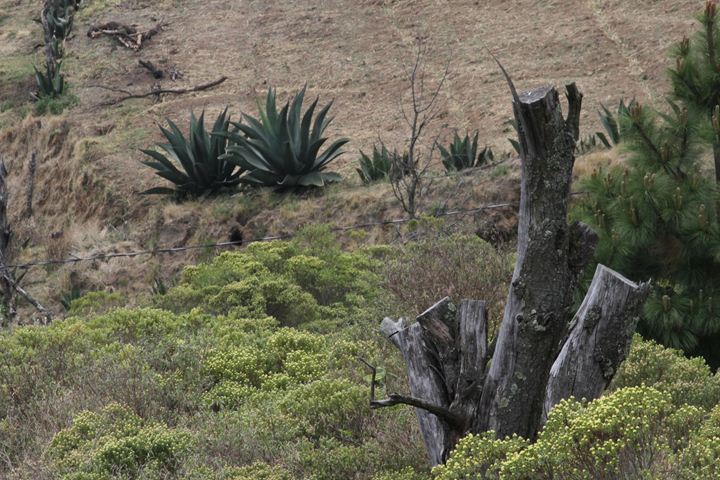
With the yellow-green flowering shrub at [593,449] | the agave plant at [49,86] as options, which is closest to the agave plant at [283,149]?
the agave plant at [49,86]

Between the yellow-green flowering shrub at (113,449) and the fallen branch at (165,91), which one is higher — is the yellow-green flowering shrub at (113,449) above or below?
below

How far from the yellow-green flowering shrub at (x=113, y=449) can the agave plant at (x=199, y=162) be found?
28.6ft

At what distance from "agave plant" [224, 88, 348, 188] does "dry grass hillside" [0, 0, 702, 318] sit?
27cm

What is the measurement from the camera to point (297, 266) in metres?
10.4

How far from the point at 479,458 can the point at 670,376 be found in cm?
222

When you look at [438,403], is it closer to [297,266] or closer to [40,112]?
[297,266]

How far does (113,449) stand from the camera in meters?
5.98

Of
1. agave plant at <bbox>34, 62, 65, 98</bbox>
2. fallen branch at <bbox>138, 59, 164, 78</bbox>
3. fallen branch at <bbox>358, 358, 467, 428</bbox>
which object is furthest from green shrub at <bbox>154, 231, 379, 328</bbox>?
fallen branch at <bbox>138, 59, 164, 78</bbox>

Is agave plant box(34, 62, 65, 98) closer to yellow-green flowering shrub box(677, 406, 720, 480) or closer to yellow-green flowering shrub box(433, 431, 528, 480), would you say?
yellow-green flowering shrub box(433, 431, 528, 480)

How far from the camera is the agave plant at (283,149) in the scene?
14344 mm

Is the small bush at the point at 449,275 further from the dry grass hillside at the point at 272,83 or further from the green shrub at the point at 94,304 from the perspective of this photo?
the green shrub at the point at 94,304

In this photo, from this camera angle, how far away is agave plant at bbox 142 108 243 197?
15000 mm

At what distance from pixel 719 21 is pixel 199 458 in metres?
4.79

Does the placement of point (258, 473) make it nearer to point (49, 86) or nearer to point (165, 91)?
point (165, 91)
